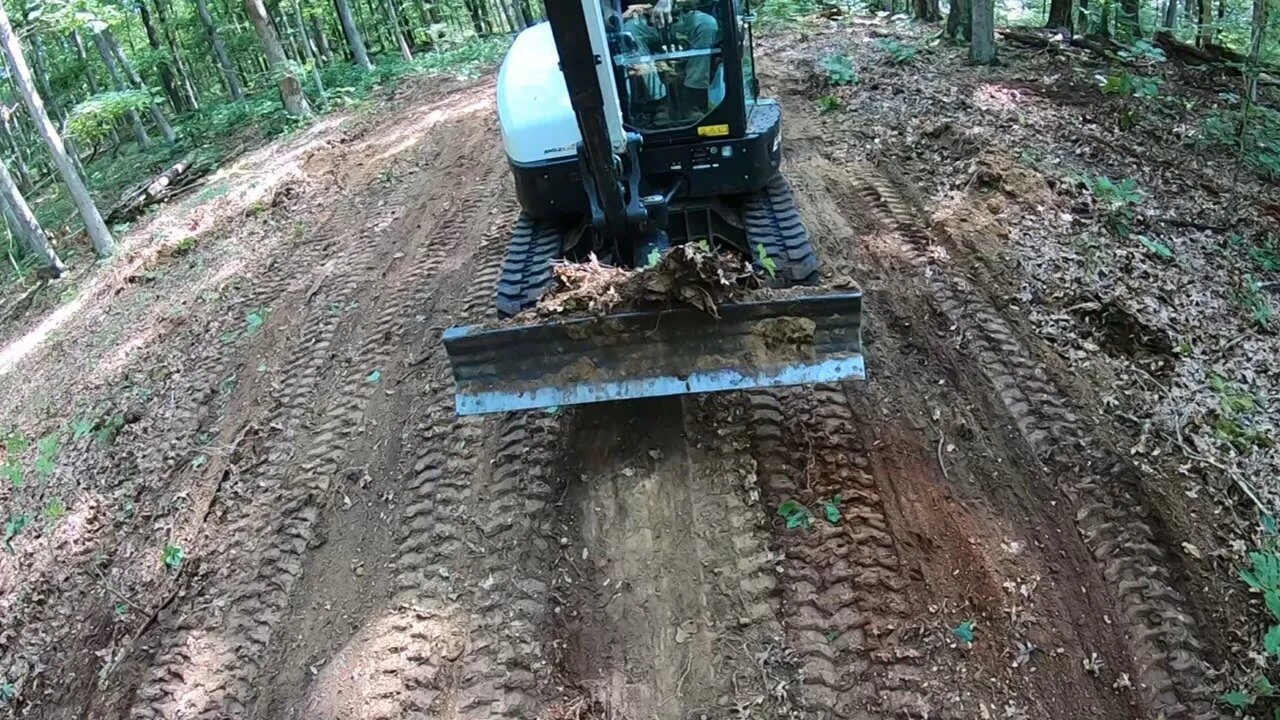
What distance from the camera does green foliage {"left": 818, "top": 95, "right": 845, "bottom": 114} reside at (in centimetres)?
936

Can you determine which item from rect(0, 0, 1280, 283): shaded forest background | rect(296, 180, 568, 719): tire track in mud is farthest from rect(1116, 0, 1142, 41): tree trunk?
rect(296, 180, 568, 719): tire track in mud

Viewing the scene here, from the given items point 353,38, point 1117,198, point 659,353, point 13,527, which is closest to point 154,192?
point 353,38

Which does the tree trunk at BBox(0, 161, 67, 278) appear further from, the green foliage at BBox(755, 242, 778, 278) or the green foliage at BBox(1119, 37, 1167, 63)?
the green foliage at BBox(1119, 37, 1167, 63)

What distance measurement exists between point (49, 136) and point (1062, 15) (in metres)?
13.9

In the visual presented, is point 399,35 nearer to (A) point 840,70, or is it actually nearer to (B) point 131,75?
(B) point 131,75

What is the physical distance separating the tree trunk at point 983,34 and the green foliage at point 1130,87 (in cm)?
184

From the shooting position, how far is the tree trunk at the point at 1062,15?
10.6 m

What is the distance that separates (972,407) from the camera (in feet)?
15.0

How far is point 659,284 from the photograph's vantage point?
12.8 feet

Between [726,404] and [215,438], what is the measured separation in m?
3.80

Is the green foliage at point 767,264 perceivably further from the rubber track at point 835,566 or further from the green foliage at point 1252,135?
the green foliage at point 1252,135

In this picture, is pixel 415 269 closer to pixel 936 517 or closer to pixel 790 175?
pixel 790 175

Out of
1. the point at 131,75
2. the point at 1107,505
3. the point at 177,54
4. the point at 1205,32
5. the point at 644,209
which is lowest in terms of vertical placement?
the point at 1107,505

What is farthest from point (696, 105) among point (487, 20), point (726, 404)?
point (487, 20)
